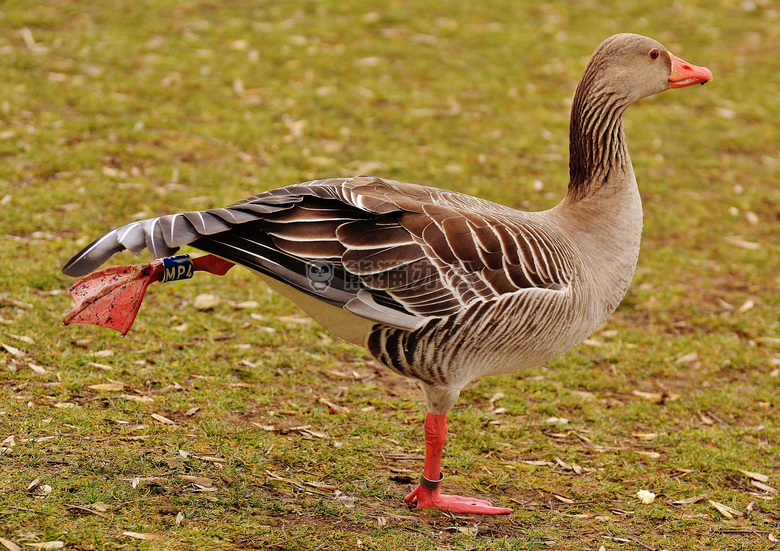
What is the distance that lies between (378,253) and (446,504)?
135 cm

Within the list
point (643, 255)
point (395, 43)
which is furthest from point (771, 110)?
point (395, 43)

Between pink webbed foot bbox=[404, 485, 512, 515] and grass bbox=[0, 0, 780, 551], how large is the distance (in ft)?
0.29

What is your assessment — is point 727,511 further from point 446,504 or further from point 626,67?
point 626,67

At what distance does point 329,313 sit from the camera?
3.95 meters

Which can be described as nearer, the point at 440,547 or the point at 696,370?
the point at 440,547

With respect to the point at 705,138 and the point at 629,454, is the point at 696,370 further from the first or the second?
the point at 705,138

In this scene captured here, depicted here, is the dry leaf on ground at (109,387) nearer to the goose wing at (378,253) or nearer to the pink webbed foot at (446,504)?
the goose wing at (378,253)

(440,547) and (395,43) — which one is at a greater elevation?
(395,43)

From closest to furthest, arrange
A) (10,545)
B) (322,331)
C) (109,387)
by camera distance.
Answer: (10,545) → (109,387) → (322,331)

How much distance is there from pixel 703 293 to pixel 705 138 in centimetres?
344

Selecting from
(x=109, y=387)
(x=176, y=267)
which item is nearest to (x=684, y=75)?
(x=176, y=267)

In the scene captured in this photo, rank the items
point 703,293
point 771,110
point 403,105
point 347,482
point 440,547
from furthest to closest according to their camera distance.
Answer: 1. point 771,110
2. point 403,105
3. point 703,293
4. point 347,482
5. point 440,547

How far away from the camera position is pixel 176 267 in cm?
372

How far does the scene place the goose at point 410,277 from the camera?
371cm
